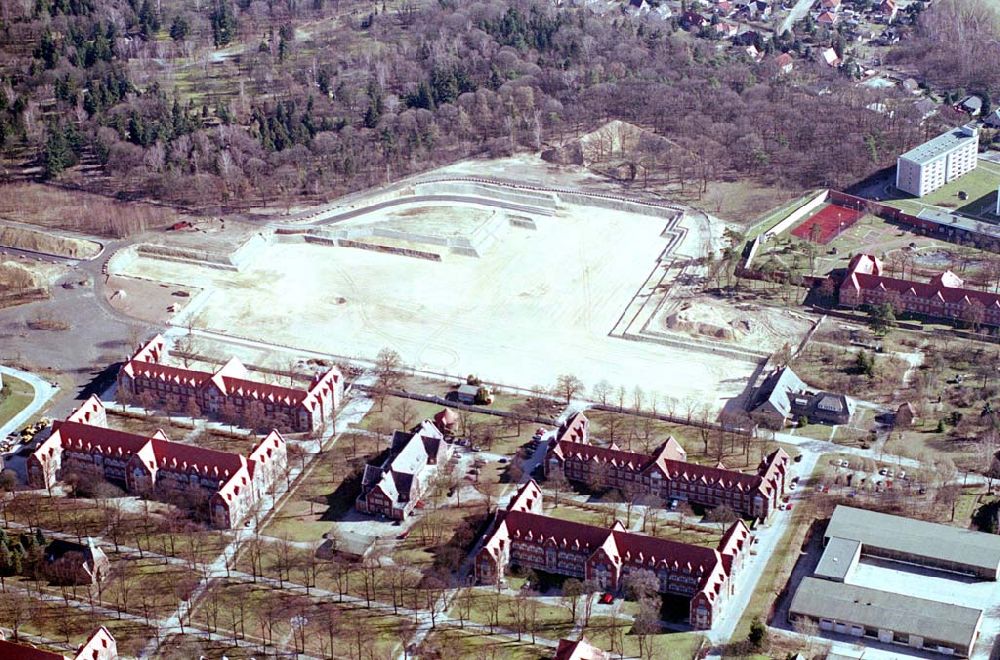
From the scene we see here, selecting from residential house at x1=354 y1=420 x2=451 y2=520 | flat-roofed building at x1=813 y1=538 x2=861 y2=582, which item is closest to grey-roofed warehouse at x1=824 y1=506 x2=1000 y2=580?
flat-roofed building at x1=813 y1=538 x2=861 y2=582

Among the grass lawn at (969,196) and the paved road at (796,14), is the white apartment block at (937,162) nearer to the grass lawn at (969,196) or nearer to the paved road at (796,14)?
the grass lawn at (969,196)

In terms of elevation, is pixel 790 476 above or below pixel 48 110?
below

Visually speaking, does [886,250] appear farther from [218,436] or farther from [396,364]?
[218,436]

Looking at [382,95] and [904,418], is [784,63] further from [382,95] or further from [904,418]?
[904,418]

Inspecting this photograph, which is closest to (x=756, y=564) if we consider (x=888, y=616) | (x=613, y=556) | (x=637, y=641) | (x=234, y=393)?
(x=888, y=616)

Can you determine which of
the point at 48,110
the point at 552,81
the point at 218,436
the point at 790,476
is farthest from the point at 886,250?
the point at 48,110

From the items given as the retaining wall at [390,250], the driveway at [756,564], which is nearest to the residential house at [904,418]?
the driveway at [756,564]

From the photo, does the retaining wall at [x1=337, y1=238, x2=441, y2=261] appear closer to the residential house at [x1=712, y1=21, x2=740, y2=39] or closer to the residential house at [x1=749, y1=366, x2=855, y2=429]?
the residential house at [x1=749, y1=366, x2=855, y2=429]
